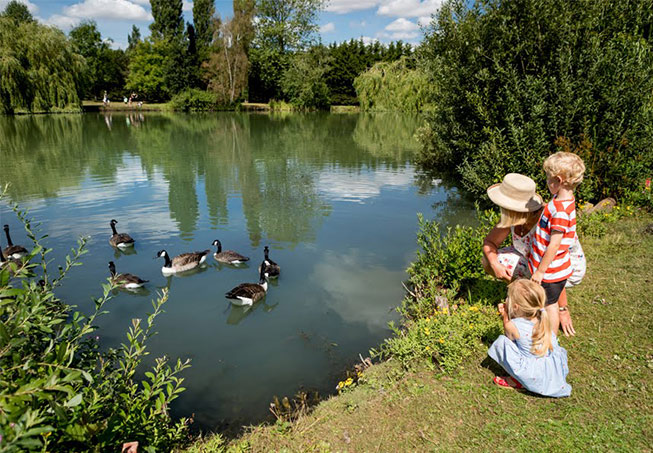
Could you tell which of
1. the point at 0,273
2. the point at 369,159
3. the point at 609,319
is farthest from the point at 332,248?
the point at 369,159

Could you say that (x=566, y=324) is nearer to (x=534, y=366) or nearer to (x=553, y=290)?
(x=553, y=290)

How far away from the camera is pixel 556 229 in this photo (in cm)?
443

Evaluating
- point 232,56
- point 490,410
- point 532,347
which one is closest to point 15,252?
point 490,410

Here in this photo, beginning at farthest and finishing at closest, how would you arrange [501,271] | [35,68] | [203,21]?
[203,21]
[35,68]
[501,271]

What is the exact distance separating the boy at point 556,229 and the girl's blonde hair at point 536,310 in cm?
48

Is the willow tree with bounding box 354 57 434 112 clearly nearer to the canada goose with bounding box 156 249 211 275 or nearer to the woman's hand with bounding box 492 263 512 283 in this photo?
the canada goose with bounding box 156 249 211 275

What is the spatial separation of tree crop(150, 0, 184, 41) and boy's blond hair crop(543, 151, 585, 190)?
252 ft

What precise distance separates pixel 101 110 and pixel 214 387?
69311 mm

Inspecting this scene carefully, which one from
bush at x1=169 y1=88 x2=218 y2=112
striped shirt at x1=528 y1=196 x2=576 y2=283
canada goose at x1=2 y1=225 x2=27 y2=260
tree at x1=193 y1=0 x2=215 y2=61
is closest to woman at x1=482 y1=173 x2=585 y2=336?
striped shirt at x1=528 y1=196 x2=576 y2=283

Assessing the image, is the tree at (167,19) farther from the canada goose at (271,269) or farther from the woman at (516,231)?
the woman at (516,231)

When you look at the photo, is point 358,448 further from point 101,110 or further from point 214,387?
point 101,110

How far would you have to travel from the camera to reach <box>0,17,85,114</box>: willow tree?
4344 cm

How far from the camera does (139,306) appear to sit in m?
8.40

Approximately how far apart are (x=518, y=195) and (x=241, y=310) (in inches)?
224
